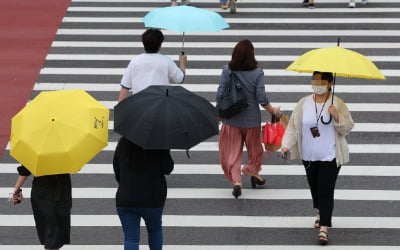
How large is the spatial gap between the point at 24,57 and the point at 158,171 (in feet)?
28.2

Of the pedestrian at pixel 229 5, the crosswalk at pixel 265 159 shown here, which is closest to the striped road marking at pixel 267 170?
the crosswalk at pixel 265 159

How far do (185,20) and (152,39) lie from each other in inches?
41.5

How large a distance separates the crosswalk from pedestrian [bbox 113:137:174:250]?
1684 millimetres

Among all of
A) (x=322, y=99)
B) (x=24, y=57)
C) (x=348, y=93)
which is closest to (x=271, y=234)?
(x=322, y=99)

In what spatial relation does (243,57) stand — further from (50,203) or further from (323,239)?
(50,203)

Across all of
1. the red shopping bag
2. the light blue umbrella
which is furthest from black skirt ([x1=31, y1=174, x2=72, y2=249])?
the light blue umbrella

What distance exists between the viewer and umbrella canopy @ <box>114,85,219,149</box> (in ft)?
26.2

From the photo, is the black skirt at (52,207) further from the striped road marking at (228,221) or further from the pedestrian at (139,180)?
the striped road marking at (228,221)

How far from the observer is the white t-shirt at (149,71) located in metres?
10.9

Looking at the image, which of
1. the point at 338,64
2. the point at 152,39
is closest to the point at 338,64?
the point at 338,64

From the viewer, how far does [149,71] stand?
10.9 m

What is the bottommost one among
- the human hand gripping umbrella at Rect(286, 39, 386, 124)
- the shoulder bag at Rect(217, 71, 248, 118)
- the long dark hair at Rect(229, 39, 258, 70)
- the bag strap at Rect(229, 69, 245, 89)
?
the shoulder bag at Rect(217, 71, 248, 118)

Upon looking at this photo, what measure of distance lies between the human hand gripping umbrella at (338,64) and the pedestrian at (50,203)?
Answer: 246cm

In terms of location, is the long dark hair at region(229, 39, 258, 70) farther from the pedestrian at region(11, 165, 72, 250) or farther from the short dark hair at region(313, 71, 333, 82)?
the pedestrian at region(11, 165, 72, 250)
